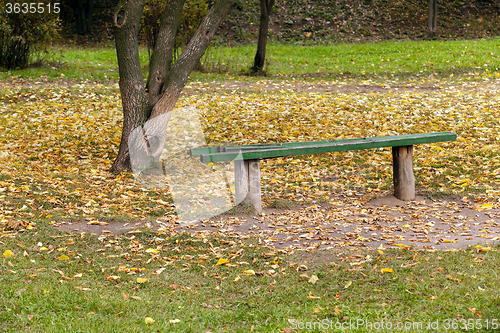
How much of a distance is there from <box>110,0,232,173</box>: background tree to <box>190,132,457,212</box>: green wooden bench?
1514mm

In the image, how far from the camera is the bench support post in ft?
17.5

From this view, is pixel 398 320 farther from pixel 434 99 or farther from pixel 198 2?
pixel 198 2

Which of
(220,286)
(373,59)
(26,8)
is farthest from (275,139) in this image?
(373,59)

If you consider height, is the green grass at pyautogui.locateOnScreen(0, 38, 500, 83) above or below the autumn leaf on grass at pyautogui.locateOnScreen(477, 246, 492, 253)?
above

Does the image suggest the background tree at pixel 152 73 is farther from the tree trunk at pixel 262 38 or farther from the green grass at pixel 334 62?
the tree trunk at pixel 262 38

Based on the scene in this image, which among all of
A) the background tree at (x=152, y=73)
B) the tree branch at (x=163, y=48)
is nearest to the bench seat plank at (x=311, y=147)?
the background tree at (x=152, y=73)

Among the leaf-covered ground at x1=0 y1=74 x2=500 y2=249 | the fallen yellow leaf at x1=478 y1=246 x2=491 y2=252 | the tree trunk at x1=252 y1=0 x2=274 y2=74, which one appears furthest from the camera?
the tree trunk at x1=252 y1=0 x2=274 y2=74

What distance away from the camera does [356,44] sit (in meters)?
20.7

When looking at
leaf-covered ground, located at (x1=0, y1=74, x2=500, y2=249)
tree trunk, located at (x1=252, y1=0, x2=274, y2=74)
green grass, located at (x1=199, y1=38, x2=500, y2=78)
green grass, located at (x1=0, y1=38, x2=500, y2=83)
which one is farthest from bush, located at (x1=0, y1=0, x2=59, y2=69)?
tree trunk, located at (x1=252, y1=0, x2=274, y2=74)

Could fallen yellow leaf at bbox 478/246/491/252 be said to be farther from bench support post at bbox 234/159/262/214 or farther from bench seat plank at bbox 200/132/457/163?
bench support post at bbox 234/159/262/214

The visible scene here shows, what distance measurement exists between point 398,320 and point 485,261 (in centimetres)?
111

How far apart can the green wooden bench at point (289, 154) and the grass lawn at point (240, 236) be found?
38 cm

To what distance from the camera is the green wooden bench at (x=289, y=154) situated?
5.24 meters

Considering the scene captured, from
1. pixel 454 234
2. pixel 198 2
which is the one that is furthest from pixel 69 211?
pixel 198 2
